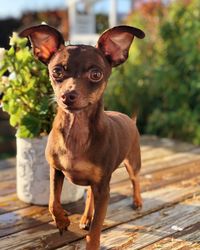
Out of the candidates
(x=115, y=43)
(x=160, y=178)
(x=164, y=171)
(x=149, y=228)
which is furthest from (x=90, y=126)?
(x=164, y=171)

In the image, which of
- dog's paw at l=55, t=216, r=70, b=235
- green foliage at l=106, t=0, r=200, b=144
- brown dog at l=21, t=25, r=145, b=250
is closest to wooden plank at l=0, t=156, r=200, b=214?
dog's paw at l=55, t=216, r=70, b=235

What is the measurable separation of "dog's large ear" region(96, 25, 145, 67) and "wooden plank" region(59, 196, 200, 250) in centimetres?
104

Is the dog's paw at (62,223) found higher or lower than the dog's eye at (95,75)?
lower

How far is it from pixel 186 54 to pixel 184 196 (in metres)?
3.19

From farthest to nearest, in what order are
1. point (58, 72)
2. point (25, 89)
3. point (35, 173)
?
point (35, 173), point (25, 89), point (58, 72)

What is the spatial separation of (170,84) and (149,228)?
3.85m

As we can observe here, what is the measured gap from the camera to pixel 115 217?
10.1 ft

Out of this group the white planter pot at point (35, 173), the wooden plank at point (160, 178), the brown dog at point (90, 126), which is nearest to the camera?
the brown dog at point (90, 126)

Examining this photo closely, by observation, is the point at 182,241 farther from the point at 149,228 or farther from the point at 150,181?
the point at 150,181

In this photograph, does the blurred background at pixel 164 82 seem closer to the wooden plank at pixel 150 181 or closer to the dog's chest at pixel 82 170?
the wooden plank at pixel 150 181

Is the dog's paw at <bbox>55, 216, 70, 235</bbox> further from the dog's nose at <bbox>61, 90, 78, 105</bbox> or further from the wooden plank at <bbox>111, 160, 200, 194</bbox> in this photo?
the wooden plank at <bbox>111, 160, 200, 194</bbox>

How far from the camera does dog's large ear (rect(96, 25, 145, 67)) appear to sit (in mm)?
2350

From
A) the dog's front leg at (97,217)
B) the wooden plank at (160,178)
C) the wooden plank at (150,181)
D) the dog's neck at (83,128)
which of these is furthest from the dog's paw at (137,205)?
the dog's neck at (83,128)

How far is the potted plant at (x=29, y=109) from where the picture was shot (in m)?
3.14
